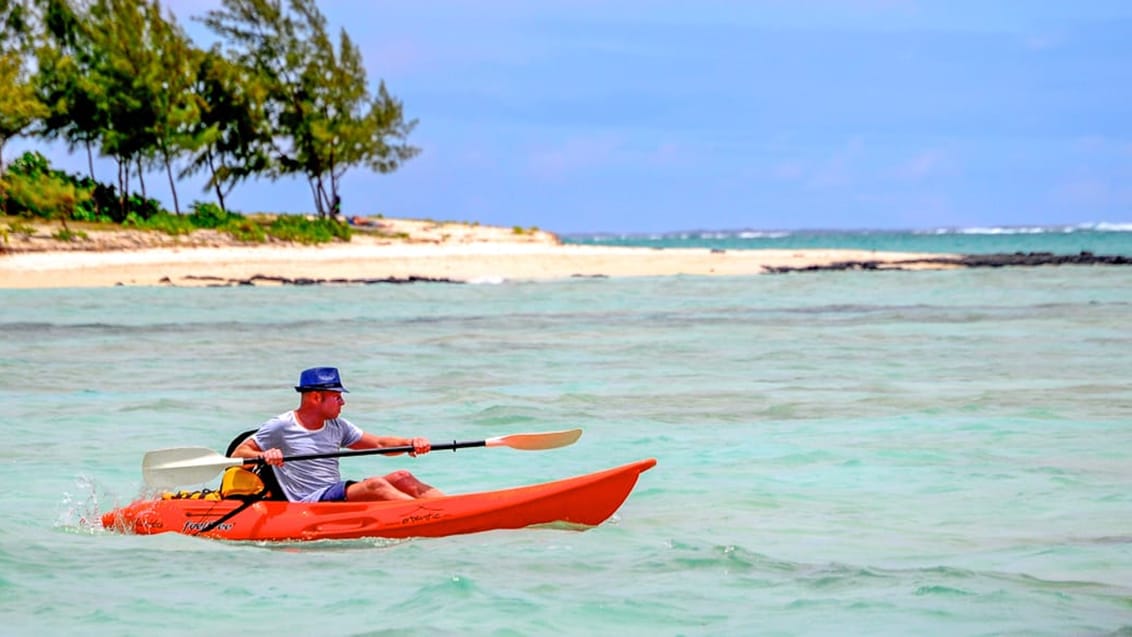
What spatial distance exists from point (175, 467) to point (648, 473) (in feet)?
13.5

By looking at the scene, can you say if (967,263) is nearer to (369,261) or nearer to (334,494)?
(369,261)

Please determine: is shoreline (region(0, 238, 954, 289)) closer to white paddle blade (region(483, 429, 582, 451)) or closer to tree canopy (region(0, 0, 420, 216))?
tree canopy (region(0, 0, 420, 216))

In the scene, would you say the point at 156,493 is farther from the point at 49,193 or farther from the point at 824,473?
the point at 49,193

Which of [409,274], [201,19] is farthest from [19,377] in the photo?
[201,19]

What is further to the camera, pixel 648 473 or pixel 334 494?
pixel 648 473

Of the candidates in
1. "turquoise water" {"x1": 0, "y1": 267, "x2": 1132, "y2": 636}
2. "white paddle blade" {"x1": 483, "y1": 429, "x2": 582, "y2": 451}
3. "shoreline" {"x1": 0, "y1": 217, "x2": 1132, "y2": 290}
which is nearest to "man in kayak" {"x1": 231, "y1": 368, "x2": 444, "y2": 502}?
"turquoise water" {"x1": 0, "y1": 267, "x2": 1132, "y2": 636}

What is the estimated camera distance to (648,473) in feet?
41.5

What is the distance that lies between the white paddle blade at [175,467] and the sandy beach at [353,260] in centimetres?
2878

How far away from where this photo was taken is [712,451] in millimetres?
13547

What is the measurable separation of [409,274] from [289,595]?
35.2 meters

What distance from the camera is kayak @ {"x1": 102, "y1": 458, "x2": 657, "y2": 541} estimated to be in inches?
372

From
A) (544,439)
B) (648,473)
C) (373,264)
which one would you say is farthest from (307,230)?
(544,439)

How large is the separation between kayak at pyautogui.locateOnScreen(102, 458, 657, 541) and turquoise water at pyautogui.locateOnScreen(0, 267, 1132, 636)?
14cm

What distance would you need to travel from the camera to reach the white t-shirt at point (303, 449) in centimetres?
958
